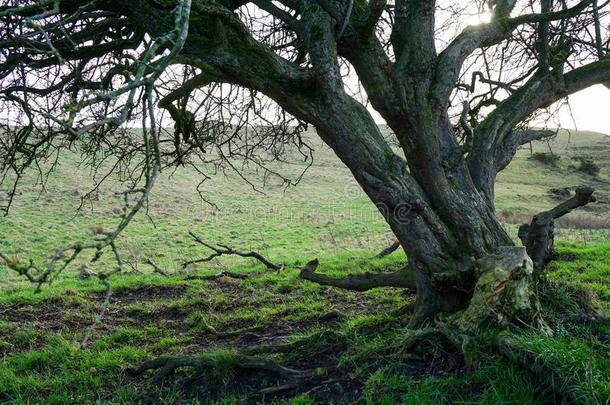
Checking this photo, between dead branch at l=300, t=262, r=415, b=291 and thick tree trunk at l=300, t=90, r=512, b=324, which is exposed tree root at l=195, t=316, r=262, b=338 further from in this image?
thick tree trunk at l=300, t=90, r=512, b=324

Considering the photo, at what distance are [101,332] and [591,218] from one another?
69.7 feet

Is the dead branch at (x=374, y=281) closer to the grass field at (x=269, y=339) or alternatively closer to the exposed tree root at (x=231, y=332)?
the grass field at (x=269, y=339)

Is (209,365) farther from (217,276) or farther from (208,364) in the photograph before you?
(217,276)

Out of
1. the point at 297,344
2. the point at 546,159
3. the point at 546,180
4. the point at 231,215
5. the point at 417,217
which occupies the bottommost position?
the point at 546,180

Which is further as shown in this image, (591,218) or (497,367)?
(591,218)

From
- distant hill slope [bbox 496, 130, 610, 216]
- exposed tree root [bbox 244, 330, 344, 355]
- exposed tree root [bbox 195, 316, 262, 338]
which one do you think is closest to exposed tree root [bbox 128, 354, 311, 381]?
exposed tree root [bbox 244, 330, 344, 355]

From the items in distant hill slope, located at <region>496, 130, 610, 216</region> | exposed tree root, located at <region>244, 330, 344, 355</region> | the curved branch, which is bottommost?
distant hill slope, located at <region>496, 130, 610, 216</region>

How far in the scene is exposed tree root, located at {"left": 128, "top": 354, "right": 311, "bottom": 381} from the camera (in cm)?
353

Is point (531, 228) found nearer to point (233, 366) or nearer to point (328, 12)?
point (328, 12)

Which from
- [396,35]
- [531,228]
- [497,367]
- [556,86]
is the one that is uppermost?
[396,35]

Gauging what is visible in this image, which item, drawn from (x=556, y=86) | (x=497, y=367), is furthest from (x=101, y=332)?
(x=556, y=86)

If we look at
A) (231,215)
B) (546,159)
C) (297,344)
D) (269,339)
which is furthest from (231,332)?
(546,159)

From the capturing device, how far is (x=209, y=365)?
147 inches

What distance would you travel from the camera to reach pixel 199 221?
69.4 ft
